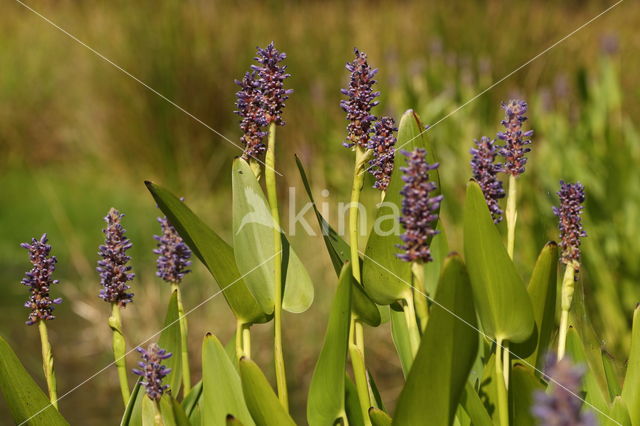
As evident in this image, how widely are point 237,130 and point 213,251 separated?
23.5 ft

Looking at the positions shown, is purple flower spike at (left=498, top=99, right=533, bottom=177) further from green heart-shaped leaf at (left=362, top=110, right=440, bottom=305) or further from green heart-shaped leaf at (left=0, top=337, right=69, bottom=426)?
green heart-shaped leaf at (left=0, top=337, right=69, bottom=426)

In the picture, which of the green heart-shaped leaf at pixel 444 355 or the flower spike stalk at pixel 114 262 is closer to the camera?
the green heart-shaped leaf at pixel 444 355

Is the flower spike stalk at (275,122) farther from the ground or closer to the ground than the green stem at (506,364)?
farther from the ground

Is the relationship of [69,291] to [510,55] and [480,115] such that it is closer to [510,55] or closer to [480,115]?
[480,115]

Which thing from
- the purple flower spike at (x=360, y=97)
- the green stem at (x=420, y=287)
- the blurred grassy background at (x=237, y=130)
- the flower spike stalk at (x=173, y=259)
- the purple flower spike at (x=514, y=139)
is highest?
the blurred grassy background at (x=237, y=130)

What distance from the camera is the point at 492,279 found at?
132cm

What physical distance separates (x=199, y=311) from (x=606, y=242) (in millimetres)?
2707

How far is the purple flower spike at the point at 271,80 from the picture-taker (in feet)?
4.41

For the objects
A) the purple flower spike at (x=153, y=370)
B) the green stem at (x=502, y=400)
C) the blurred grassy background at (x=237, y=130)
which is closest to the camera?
the purple flower spike at (x=153, y=370)

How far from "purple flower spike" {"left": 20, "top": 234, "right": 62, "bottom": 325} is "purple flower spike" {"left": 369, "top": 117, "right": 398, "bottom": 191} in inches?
22.3

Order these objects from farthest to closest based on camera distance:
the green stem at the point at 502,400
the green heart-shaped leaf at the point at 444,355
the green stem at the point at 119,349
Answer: the green stem at the point at 119,349 < the green stem at the point at 502,400 < the green heart-shaped leaf at the point at 444,355

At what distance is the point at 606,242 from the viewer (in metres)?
4.25

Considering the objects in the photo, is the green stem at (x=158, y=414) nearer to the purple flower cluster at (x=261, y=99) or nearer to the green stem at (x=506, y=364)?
the purple flower cluster at (x=261, y=99)

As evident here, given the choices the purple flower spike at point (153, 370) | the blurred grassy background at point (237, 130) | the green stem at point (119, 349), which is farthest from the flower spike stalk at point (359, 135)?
the blurred grassy background at point (237, 130)
